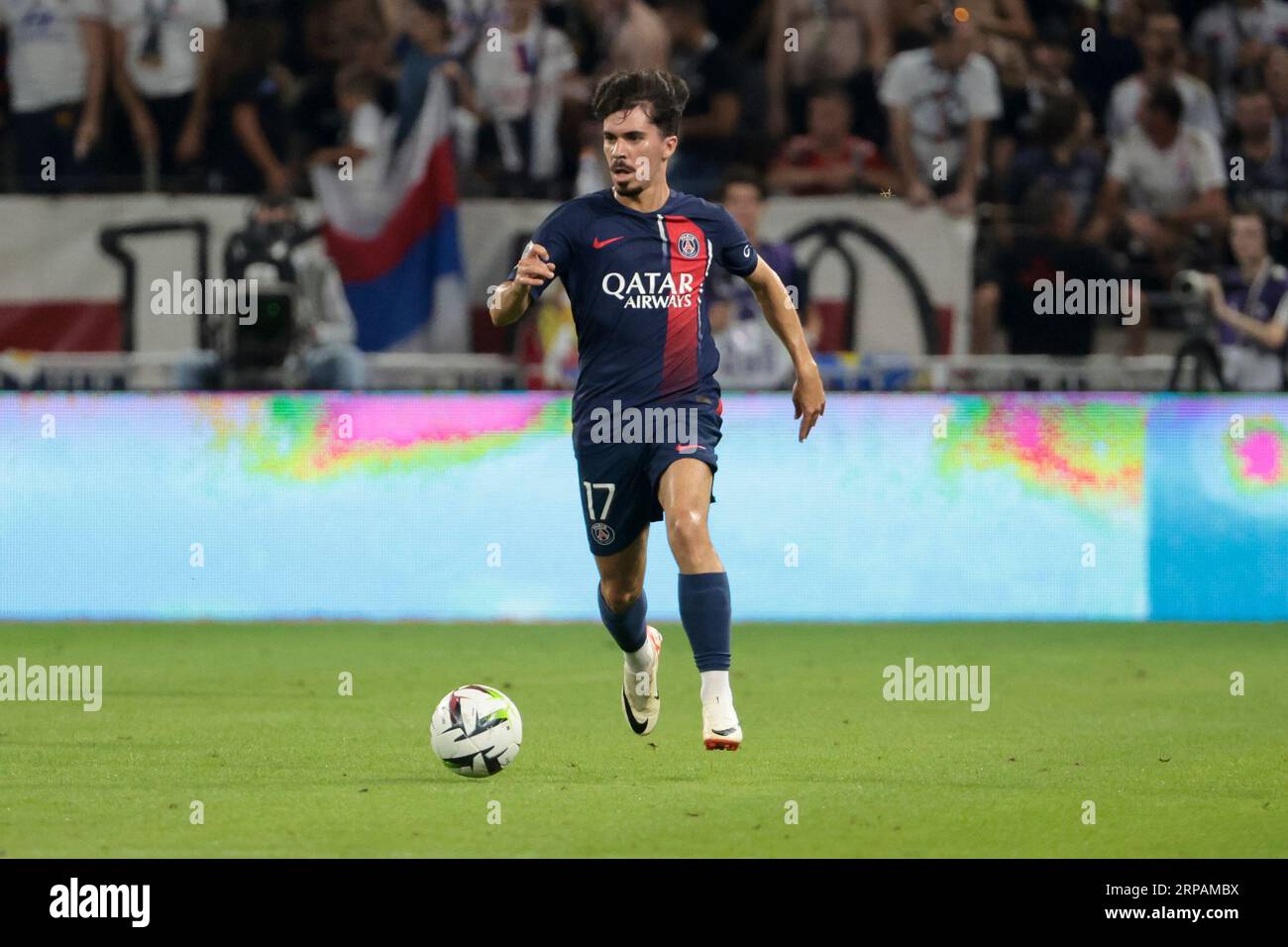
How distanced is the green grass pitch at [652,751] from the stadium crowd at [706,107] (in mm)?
3385

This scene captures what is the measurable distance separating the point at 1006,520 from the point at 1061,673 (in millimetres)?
2289

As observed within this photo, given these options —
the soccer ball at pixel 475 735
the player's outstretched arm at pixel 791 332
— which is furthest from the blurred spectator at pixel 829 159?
the soccer ball at pixel 475 735

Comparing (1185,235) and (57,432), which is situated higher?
(1185,235)

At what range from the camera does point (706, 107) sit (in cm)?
1579

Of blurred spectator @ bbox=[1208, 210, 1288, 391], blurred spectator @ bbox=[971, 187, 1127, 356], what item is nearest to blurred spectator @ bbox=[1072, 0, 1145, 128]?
blurred spectator @ bbox=[971, 187, 1127, 356]

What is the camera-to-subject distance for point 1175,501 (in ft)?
43.7

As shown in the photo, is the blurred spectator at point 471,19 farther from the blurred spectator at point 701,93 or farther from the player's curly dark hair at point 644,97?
the player's curly dark hair at point 644,97

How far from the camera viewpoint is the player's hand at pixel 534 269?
294 inches

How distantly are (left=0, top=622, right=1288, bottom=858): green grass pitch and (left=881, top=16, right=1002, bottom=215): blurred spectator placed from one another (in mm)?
3774

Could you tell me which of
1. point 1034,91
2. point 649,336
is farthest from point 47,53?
point 649,336

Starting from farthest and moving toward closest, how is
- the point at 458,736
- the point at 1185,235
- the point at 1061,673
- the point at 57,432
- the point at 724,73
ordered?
the point at 724,73 < the point at 1185,235 < the point at 57,432 < the point at 1061,673 < the point at 458,736

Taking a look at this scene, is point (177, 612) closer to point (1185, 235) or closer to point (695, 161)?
point (695, 161)
